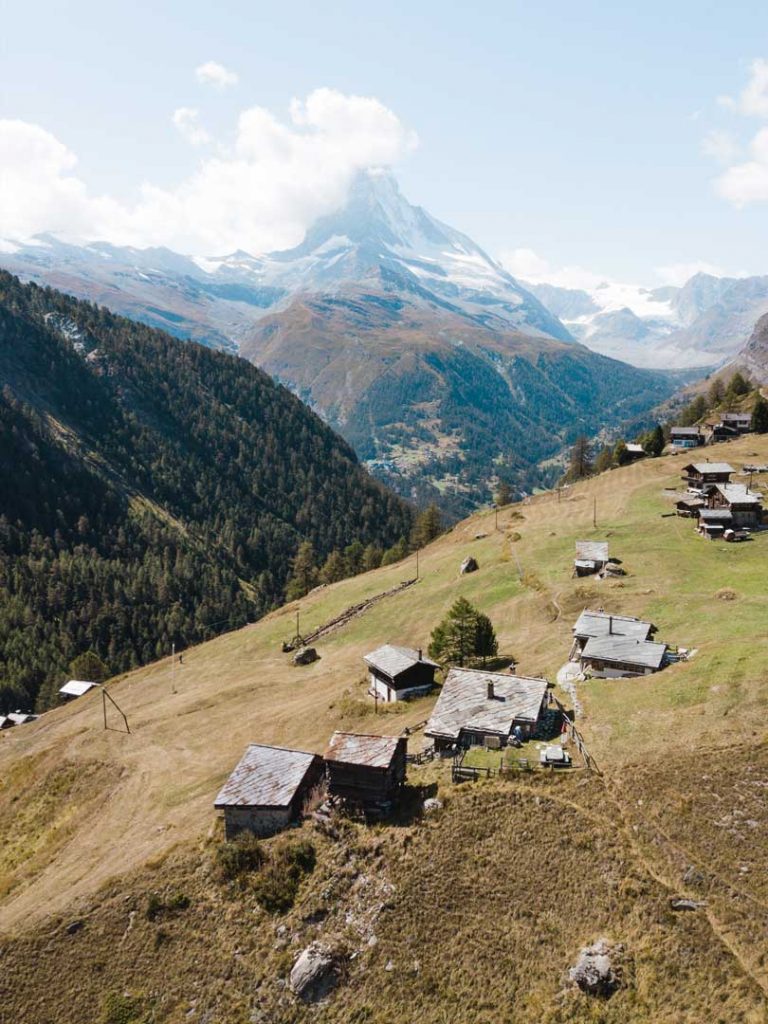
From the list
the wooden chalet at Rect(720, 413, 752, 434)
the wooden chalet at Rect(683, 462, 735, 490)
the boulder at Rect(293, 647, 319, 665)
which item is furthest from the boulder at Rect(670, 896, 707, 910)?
the wooden chalet at Rect(720, 413, 752, 434)

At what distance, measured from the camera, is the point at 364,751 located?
48.2 meters

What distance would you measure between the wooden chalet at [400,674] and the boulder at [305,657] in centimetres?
2062

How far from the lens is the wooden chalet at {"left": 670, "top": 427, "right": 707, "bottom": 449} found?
16950 cm

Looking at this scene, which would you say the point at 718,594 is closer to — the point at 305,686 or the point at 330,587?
the point at 305,686

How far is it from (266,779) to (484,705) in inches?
700

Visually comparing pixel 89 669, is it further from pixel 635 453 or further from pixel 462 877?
pixel 635 453

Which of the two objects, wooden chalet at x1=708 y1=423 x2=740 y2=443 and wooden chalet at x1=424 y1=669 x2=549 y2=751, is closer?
wooden chalet at x1=424 y1=669 x2=549 y2=751

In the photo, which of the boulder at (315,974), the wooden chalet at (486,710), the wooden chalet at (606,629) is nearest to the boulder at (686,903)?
the wooden chalet at (486,710)

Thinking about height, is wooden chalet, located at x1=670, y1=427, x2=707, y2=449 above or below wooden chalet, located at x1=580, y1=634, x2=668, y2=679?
above

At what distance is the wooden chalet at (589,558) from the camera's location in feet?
295

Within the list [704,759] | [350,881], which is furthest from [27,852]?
[704,759]

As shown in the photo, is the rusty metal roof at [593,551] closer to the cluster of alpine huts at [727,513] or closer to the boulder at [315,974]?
the cluster of alpine huts at [727,513]

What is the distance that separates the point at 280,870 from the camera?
1716 inches

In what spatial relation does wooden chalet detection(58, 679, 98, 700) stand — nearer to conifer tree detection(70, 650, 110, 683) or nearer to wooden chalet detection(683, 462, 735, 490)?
conifer tree detection(70, 650, 110, 683)
